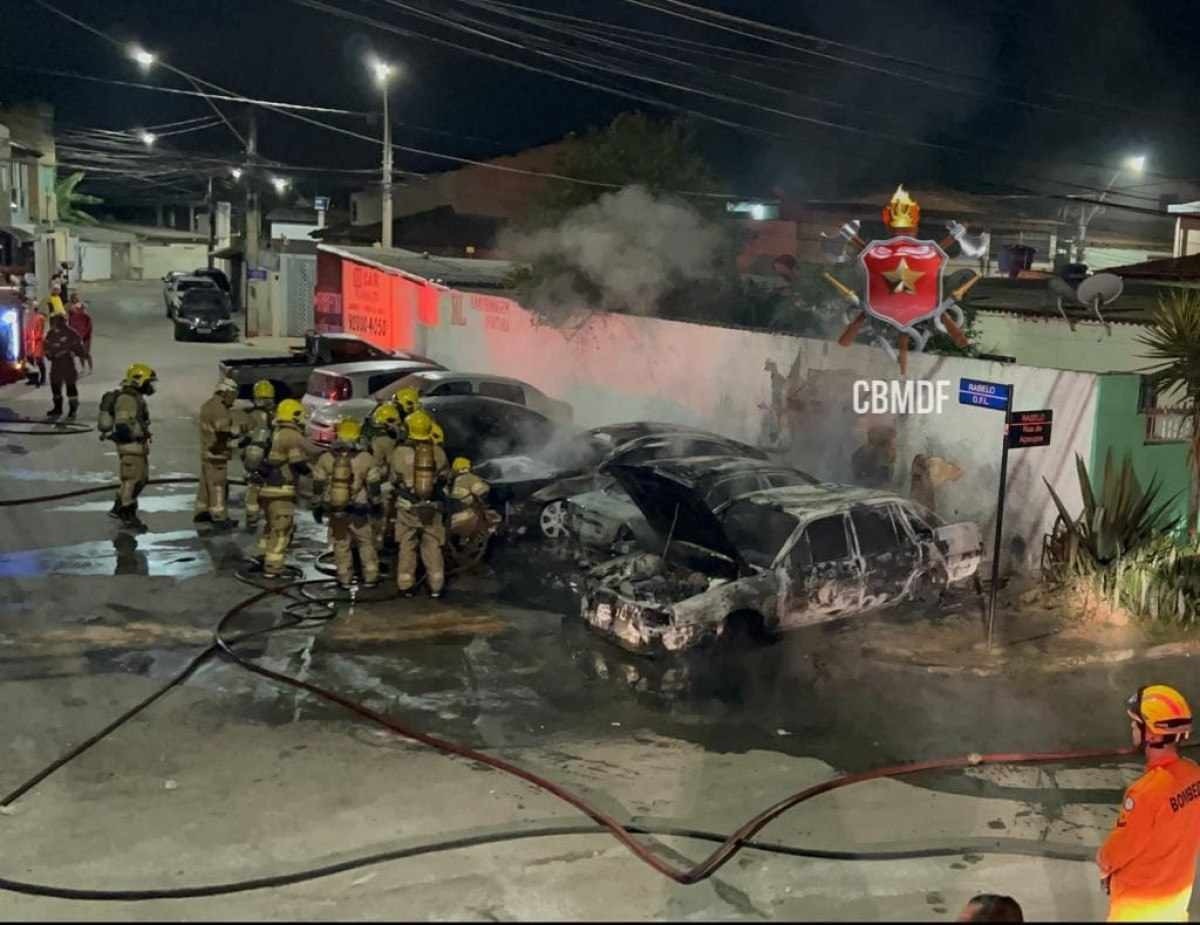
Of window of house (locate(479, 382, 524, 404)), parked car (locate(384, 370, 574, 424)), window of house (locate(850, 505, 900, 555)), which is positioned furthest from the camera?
window of house (locate(479, 382, 524, 404))

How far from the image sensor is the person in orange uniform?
3990mm

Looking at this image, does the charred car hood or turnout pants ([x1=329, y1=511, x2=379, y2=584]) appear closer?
the charred car hood

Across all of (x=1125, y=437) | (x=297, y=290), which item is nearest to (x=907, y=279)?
(x=1125, y=437)

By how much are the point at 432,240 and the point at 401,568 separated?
3021 centimetres

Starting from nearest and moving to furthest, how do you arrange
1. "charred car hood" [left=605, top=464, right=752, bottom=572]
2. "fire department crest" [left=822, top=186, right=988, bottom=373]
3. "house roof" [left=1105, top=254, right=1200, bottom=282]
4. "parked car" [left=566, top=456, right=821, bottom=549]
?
"charred car hood" [left=605, top=464, right=752, bottom=572]
"parked car" [left=566, top=456, right=821, bottom=549]
"fire department crest" [left=822, top=186, right=988, bottom=373]
"house roof" [left=1105, top=254, right=1200, bottom=282]

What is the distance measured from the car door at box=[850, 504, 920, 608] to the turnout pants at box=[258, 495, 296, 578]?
518 cm

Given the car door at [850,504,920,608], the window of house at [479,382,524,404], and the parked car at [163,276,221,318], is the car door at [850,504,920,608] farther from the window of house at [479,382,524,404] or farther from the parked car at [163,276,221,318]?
the parked car at [163,276,221,318]

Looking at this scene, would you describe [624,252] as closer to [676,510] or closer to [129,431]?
[129,431]

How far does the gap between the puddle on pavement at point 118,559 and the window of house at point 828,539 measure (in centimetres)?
577

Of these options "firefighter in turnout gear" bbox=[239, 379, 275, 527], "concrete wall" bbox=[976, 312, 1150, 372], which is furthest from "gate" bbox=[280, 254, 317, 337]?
"concrete wall" bbox=[976, 312, 1150, 372]

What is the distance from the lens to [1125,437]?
36.9 feet

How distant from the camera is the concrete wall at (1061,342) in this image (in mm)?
15148

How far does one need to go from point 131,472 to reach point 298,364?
7.43 m

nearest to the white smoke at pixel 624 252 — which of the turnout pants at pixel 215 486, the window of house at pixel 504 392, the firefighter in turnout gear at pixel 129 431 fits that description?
the window of house at pixel 504 392
